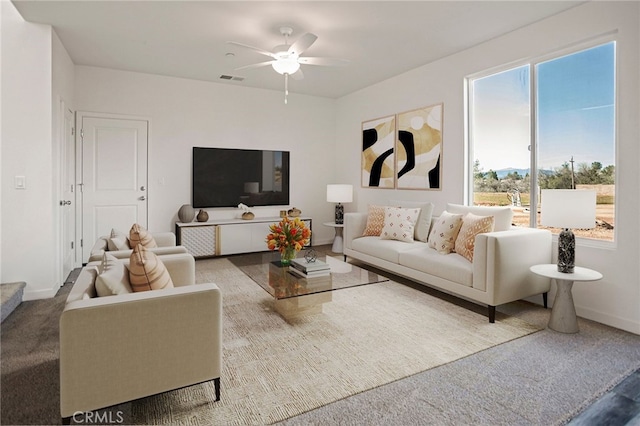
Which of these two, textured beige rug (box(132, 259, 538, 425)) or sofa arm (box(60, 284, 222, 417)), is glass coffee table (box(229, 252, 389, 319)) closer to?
textured beige rug (box(132, 259, 538, 425))

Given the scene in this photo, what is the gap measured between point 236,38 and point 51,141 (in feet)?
6.90

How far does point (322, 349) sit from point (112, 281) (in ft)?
4.61

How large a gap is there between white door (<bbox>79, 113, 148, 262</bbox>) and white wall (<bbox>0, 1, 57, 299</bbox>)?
1.48 meters

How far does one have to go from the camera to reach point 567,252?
2.88 m

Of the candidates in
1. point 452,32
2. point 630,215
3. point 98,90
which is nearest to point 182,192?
point 98,90

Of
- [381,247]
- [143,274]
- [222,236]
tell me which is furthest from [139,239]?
[222,236]

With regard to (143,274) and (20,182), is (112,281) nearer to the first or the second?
(143,274)

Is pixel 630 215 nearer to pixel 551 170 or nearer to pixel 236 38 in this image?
pixel 551 170

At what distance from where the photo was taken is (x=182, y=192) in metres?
5.67

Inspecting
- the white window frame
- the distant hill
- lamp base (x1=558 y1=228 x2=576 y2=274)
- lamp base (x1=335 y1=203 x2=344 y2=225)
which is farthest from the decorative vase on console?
lamp base (x1=558 y1=228 x2=576 y2=274)

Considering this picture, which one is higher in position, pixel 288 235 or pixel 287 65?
pixel 287 65

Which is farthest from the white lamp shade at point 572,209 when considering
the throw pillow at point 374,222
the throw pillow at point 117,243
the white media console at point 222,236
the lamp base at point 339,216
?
the white media console at point 222,236

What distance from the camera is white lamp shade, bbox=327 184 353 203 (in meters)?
5.99

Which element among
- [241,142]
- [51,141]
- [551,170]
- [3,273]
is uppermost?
[241,142]
